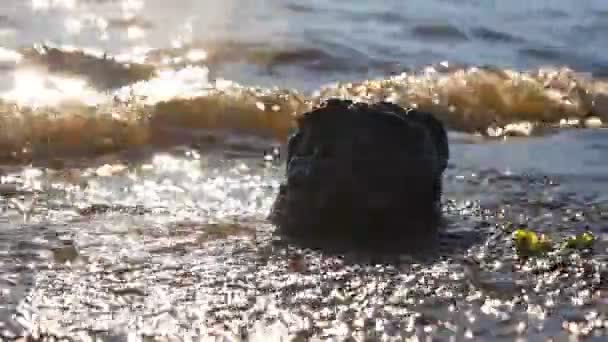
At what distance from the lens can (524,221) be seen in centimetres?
473

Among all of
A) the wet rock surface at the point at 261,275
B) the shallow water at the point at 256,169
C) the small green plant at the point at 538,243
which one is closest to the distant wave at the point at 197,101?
the shallow water at the point at 256,169

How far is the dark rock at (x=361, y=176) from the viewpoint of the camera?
4391 mm

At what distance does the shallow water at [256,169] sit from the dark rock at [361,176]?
0.41 feet

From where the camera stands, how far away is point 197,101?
7570mm

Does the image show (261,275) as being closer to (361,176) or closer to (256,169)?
(361,176)

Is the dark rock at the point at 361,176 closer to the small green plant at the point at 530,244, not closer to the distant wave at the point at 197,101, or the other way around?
the small green plant at the point at 530,244

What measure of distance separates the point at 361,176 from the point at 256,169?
1670 millimetres

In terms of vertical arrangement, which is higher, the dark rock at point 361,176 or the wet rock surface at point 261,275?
the dark rock at point 361,176

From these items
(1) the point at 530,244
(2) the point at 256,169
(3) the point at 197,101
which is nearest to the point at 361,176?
(1) the point at 530,244

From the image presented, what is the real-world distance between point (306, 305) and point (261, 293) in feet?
0.66

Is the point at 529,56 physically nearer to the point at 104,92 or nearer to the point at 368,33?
the point at 368,33

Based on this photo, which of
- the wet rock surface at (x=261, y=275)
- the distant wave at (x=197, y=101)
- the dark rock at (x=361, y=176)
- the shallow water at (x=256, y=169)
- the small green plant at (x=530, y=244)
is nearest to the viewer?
the wet rock surface at (x=261, y=275)

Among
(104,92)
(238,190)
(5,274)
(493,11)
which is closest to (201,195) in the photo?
(238,190)

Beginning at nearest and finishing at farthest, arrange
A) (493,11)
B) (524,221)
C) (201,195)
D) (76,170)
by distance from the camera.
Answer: (524,221)
(201,195)
(76,170)
(493,11)
